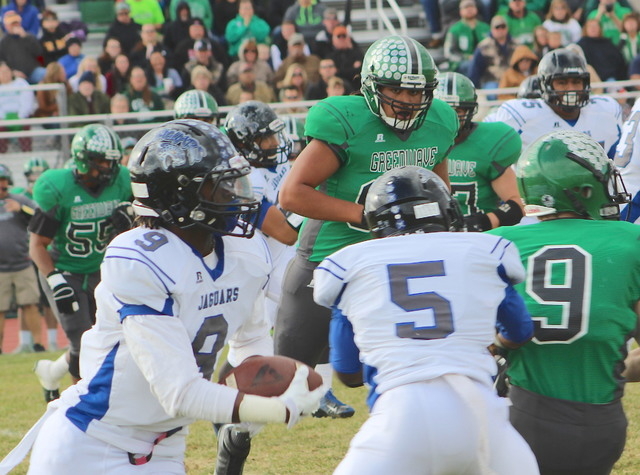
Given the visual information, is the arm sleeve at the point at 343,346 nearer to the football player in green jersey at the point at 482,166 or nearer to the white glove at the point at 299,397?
the white glove at the point at 299,397

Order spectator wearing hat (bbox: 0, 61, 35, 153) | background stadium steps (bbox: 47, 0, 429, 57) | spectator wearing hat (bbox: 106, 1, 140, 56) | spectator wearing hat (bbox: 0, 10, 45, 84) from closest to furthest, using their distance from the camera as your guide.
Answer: spectator wearing hat (bbox: 0, 61, 35, 153) < spectator wearing hat (bbox: 0, 10, 45, 84) < spectator wearing hat (bbox: 106, 1, 140, 56) < background stadium steps (bbox: 47, 0, 429, 57)

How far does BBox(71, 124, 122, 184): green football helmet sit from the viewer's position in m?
7.04

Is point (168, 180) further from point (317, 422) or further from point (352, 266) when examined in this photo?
point (317, 422)

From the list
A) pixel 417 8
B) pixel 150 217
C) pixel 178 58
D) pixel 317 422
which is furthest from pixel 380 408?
pixel 417 8

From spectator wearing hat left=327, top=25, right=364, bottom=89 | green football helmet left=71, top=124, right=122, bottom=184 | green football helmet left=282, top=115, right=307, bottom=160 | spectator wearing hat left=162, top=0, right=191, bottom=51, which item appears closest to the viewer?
green football helmet left=71, top=124, right=122, bottom=184

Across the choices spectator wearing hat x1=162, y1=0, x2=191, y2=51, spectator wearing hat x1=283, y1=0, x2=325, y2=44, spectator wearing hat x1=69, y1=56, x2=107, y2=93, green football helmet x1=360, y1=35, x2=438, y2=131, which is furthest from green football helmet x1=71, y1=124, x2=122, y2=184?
spectator wearing hat x1=283, y1=0, x2=325, y2=44

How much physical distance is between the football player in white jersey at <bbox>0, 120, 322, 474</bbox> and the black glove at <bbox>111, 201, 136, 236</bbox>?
405 centimetres

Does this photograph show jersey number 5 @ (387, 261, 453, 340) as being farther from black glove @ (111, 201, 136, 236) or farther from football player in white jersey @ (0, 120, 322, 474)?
black glove @ (111, 201, 136, 236)

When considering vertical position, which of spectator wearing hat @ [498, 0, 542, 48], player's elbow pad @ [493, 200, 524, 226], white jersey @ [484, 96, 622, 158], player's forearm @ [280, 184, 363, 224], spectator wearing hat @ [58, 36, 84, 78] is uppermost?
spectator wearing hat @ [498, 0, 542, 48]

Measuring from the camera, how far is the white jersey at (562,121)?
Result: 23.7ft

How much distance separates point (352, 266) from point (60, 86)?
10216mm

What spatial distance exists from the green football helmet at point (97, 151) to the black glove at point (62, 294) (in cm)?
81

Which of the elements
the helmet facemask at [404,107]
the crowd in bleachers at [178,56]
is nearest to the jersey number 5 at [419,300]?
the helmet facemask at [404,107]

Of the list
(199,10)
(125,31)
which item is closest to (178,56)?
(125,31)
